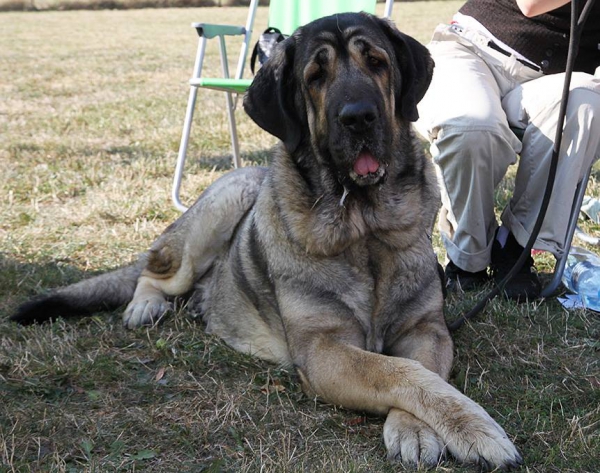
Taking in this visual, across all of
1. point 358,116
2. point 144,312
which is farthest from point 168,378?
point 358,116

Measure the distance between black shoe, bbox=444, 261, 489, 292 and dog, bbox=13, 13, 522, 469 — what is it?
2.96 feet

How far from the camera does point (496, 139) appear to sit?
3896mm

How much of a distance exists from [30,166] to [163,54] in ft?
33.4

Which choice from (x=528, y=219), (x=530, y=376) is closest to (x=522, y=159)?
(x=528, y=219)

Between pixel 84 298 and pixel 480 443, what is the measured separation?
2.19m

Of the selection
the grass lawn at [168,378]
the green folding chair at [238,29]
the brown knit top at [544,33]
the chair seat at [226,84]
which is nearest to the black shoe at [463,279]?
the grass lawn at [168,378]

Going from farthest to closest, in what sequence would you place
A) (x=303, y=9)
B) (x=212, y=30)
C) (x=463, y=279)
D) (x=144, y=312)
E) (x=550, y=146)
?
1. (x=303, y=9)
2. (x=212, y=30)
3. (x=463, y=279)
4. (x=550, y=146)
5. (x=144, y=312)

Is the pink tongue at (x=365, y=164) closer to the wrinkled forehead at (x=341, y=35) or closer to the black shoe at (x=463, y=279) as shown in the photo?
the wrinkled forehead at (x=341, y=35)

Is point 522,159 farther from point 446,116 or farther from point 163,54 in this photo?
point 163,54

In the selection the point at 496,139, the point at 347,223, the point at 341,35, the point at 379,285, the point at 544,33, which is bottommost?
the point at 379,285

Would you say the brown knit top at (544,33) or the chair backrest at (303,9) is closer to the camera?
the brown knit top at (544,33)

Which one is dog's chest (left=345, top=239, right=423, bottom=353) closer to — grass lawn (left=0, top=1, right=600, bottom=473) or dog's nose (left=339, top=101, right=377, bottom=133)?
grass lawn (left=0, top=1, right=600, bottom=473)

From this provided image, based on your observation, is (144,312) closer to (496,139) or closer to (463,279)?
(463,279)

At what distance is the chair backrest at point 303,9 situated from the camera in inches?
238
